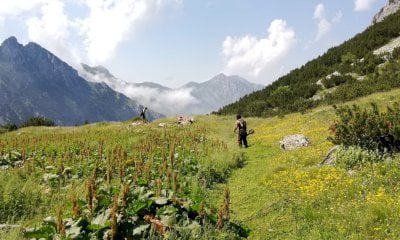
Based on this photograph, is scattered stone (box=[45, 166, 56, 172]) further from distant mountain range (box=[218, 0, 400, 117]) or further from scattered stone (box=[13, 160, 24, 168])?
distant mountain range (box=[218, 0, 400, 117])

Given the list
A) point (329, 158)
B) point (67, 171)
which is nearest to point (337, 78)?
point (329, 158)

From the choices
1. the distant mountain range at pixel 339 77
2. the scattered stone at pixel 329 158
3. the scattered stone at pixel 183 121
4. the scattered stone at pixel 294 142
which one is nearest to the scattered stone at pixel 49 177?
the scattered stone at pixel 329 158

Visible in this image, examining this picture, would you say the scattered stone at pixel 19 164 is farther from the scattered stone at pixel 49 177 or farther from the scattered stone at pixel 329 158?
the scattered stone at pixel 329 158

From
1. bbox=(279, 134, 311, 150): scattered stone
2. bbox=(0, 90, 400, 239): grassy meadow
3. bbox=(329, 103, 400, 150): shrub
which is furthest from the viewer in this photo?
bbox=(279, 134, 311, 150): scattered stone

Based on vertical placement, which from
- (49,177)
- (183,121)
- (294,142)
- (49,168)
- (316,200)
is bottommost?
(316,200)

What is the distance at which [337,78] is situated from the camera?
1661 inches

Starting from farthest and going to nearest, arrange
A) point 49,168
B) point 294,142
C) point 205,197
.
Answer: point 294,142 < point 49,168 < point 205,197

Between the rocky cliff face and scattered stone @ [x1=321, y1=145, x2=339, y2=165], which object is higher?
the rocky cliff face

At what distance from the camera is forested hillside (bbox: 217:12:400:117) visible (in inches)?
1404

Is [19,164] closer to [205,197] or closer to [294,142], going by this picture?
[205,197]

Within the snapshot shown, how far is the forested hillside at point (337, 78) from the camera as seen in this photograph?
3566cm

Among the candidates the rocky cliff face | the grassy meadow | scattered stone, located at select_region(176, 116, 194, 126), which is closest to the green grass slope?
the grassy meadow

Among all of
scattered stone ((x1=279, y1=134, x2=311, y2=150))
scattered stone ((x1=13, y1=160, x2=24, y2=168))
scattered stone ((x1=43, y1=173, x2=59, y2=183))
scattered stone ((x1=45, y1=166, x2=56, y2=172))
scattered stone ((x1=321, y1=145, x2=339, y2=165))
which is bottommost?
scattered stone ((x1=321, y1=145, x2=339, y2=165))

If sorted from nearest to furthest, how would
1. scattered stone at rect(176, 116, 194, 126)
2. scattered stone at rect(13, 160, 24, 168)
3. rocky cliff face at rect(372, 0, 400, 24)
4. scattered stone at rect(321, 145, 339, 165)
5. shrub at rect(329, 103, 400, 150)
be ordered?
shrub at rect(329, 103, 400, 150), scattered stone at rect(321, 145, 339, 165), scattered stone at rect(13, 160, 24, 168), scattered stone at rect(176, 116, 194, 126), rocky cliff face at rect(372, 0, 400, 24)
